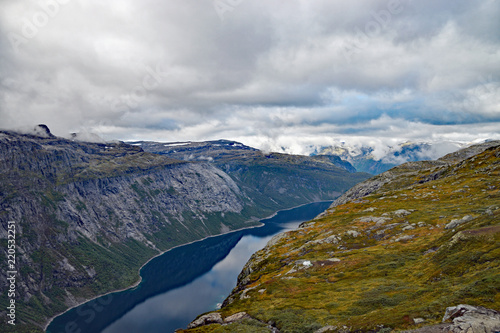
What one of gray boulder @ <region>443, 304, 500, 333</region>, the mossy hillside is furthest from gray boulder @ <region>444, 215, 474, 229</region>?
gray boulder @ <region>443, 304, 500, 333</region>

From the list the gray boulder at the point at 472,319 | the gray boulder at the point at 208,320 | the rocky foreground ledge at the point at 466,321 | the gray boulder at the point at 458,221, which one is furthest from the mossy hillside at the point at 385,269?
the gray boulder at the point at 208,320

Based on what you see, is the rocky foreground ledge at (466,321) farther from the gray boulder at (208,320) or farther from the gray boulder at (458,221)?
the gray boulder at (458,221)

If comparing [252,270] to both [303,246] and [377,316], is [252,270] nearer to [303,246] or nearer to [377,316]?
[303,246]

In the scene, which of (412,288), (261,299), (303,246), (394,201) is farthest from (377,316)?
(394,201)

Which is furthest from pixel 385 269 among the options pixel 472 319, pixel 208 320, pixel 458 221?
pixel 208 320

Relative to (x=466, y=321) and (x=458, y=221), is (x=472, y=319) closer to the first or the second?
(x=466, y=321)

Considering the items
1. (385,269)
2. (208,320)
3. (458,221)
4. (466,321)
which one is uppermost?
(458,221)

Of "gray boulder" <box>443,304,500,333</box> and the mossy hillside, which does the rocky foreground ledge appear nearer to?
"gray boulder" <box>443,304,500,333</box>

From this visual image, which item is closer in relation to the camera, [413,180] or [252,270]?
[252,270]
